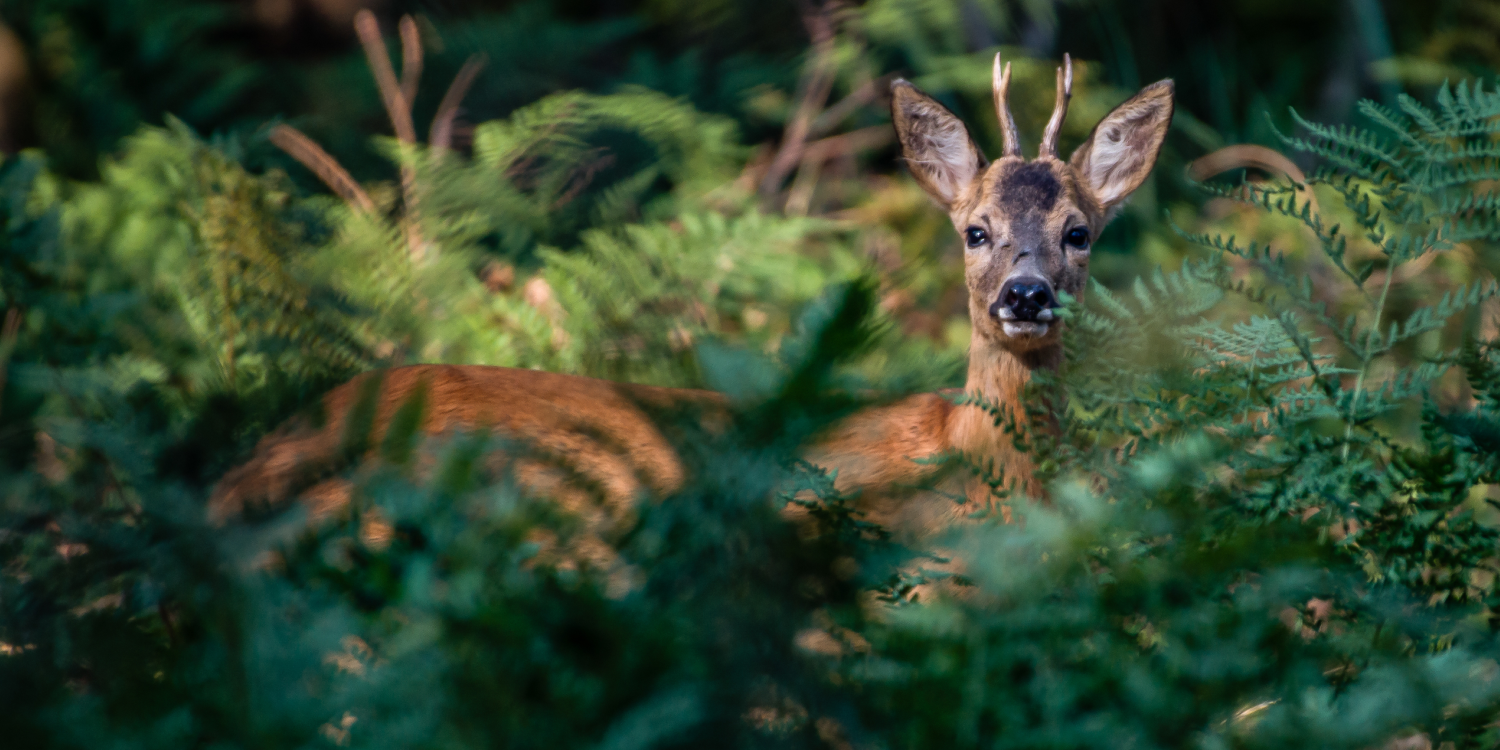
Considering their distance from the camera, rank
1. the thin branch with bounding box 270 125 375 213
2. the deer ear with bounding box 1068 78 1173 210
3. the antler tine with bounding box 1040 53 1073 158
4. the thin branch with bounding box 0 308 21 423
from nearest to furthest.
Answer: the thin branch with bounding box 0 308 21 423
the antler tine with bounding box 1040 53 1073 158
the deer ear with bounding box 1068 78 1173 210
the thin branch with bounding box 270 125 375 213

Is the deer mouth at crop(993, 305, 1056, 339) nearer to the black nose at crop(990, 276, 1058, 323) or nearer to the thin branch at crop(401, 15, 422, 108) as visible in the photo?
the black nose at crop(990, 276, 1058, 323)

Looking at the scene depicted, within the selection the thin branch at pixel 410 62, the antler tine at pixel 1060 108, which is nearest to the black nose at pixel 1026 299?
the antler tine at pixel 1060 108

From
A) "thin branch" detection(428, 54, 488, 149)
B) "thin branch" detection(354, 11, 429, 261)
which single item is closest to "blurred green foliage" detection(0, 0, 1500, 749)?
"thin branch" detection(354, 11, 429, 261)

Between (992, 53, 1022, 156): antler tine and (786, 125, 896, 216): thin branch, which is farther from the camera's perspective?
(786, 125, 896, 216): thin branch

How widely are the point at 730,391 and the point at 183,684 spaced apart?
0.47 metres

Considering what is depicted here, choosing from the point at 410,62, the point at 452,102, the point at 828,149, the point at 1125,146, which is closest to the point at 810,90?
the point at 828,149

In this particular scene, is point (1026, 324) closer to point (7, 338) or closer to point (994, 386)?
point (994, 386)

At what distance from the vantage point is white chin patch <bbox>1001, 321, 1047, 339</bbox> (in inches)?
108

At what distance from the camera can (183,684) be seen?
89cm

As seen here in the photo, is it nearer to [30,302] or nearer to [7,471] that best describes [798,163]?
[30,302]

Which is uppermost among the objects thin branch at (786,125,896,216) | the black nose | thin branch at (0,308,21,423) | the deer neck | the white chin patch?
thin branch at (0,308,21,423)

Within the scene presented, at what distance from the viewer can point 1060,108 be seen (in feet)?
9.90

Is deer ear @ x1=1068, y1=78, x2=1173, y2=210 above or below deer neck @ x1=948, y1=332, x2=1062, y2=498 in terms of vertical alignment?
above

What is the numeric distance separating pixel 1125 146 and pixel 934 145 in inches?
20.6
